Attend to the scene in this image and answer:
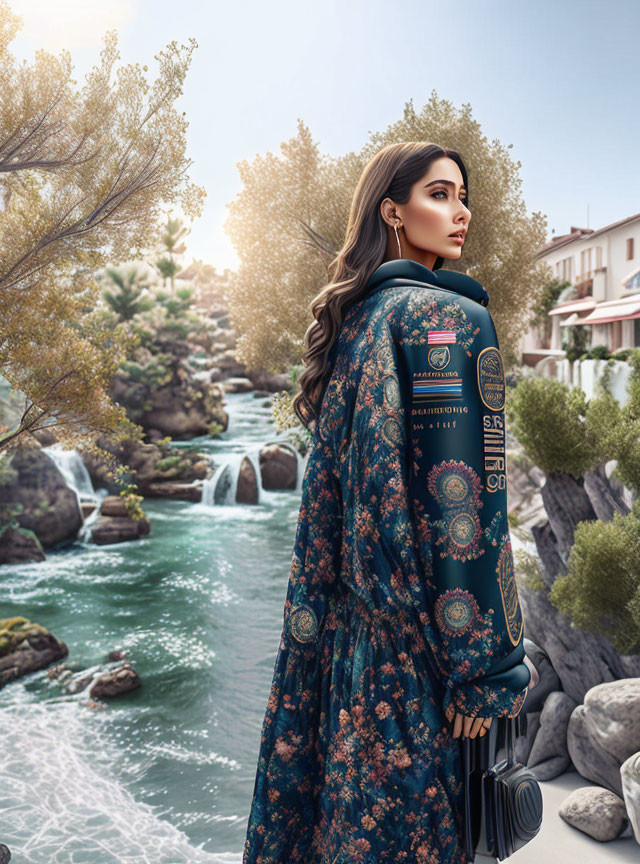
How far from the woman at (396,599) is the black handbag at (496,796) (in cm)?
3

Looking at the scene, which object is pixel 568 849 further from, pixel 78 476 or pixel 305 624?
pixel 78 476

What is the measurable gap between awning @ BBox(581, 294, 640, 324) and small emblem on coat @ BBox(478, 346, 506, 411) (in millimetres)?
13609

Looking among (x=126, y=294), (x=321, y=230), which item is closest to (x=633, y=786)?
(x=321, y=230)

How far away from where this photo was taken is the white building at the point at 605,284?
15.6 metres

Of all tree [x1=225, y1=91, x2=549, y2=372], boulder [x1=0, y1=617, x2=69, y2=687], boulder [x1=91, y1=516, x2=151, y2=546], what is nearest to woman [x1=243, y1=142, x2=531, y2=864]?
boulder [x1=0, y1=617, x2=69, y2=687]

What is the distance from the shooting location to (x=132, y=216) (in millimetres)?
5086

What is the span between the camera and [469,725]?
137cm

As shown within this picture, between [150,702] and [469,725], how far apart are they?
24.9 ft

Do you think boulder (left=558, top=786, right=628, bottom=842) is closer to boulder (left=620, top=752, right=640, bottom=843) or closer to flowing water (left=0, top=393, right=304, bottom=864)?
boulder (left=620, top=752, right=640, bottom=843)

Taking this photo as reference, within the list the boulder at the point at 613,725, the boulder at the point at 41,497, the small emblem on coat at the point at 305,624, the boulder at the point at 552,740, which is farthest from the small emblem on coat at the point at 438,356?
the boulder at the point at 41,497

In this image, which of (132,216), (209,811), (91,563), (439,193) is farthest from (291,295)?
(439,193)

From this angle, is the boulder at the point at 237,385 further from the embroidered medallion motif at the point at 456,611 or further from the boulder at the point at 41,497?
the embroidered medallion motif at the point at 456,611

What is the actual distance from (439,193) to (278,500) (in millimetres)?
16350

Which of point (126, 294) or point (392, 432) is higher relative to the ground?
point (126, 294)
